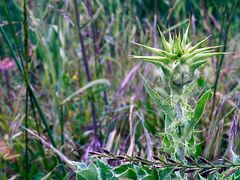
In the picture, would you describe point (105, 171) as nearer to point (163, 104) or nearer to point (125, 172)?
point (125, 172)

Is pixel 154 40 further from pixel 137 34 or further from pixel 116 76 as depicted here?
pixel 137 34

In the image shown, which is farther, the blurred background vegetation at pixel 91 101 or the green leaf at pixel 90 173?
the blurred background vegetation at pixel 91 101

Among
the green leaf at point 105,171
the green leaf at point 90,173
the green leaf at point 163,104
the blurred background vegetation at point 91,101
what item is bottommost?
the blurred background vegetation at point 91,101

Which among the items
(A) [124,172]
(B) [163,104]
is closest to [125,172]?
(A) [124,172]

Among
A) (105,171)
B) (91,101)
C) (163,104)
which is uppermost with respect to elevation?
(163,104)

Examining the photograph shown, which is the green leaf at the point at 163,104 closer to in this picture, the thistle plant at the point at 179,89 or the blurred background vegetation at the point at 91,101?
the thistle plant at the point at 179,89

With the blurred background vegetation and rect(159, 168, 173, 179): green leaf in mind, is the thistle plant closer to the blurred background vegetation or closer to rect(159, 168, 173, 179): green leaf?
rect(159, 168, 173, 179): green leaf

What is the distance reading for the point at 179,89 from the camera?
41.4 inches

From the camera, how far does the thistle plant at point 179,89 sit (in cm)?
100

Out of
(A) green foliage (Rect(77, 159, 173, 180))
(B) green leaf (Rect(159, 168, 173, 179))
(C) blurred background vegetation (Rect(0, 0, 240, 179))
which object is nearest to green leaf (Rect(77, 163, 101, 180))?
(A) green foliage (Rect(77, 159, 173, 180))

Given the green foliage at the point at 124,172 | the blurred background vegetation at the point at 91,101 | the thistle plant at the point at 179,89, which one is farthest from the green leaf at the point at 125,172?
the blurred background vegetation at the point at 91,101

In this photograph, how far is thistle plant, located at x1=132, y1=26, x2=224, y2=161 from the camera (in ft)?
3.27

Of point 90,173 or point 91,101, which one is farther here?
point 91,101

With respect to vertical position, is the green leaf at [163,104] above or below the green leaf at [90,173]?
above
